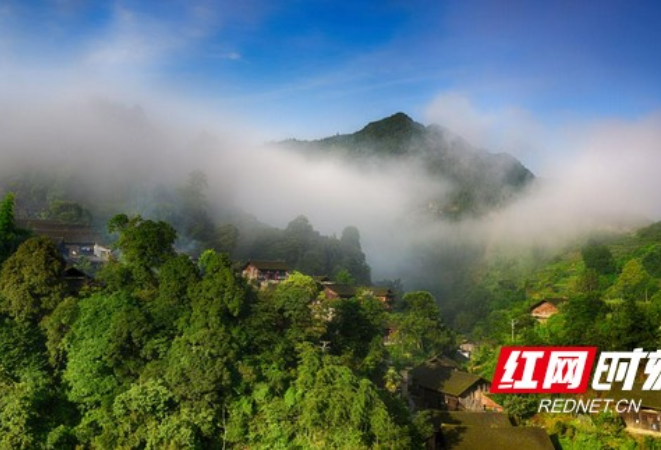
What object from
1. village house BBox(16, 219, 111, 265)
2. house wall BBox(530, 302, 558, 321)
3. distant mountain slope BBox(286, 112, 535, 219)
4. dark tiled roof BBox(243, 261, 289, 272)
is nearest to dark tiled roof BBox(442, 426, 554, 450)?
house wall BBox(530, 302, 558, 321)

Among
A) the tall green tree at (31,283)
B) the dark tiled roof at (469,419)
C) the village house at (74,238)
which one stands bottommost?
the dark tiled roof at (469,419)

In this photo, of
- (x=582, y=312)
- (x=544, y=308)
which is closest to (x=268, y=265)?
(x=544, y=308)

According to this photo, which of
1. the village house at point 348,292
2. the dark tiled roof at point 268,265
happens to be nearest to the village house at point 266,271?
the dark tiled roof at point 268,265

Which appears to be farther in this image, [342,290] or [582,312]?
[342,290]

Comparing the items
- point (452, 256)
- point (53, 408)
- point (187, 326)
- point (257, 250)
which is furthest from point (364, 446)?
point (452, 256)

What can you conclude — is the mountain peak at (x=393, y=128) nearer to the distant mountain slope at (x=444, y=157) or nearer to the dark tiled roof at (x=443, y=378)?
the distant mountain slope at (x=444, y=157)

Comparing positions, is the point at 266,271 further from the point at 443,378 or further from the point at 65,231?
the point at 443,378
